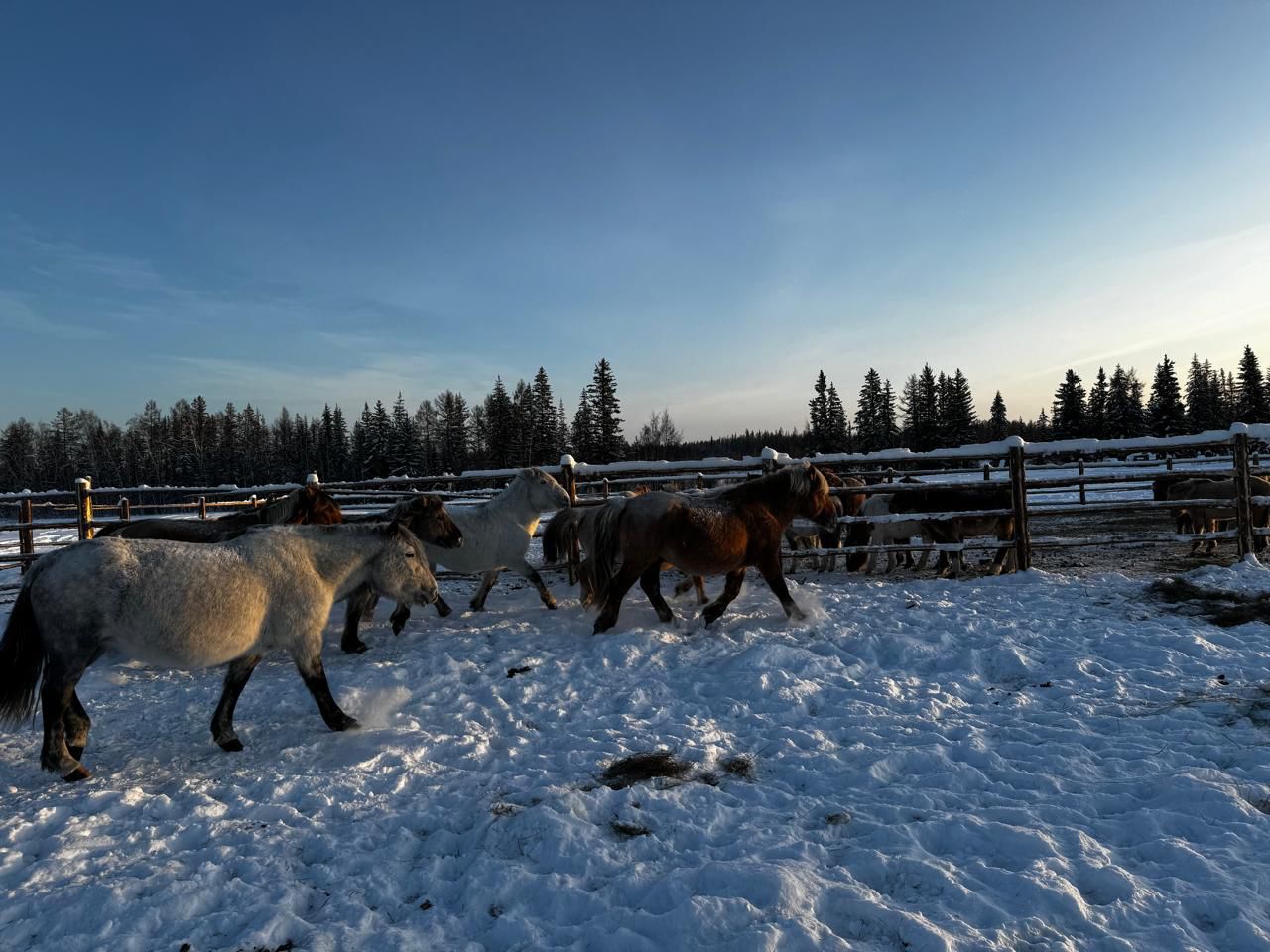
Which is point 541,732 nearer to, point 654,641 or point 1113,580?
point 654,641

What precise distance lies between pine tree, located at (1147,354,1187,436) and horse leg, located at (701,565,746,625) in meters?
49.2

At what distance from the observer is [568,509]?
780 cm

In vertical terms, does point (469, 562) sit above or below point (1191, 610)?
above

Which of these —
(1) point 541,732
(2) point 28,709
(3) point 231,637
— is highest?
(3) point 231,637

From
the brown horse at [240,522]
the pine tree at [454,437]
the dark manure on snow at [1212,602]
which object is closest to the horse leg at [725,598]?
the dark manure on snow at [1212,602]

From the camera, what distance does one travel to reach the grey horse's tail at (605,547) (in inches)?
267

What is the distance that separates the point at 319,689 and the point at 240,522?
3.62 meters

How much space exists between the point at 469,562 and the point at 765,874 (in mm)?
5491

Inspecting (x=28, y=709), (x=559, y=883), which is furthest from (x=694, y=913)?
(x=28, y=709)

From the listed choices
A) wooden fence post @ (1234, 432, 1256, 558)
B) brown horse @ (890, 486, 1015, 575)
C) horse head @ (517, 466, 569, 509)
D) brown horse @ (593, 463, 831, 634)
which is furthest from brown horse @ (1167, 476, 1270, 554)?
horse head @ (517, 466, 569, 509)

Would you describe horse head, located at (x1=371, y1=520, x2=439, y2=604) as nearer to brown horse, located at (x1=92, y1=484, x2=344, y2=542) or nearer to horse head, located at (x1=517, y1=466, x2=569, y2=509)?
brown horse, located at (x1=92, y1=484, x2=344, y2=542)

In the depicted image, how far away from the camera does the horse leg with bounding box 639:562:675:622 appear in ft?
21.9

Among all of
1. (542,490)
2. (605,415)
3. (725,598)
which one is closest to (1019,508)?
(725,598)

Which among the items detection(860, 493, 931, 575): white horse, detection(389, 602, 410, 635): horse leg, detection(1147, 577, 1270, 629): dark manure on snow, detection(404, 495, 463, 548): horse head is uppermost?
detection(404, 495, 463, 548): horse head
